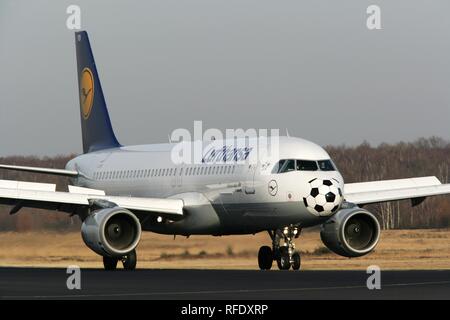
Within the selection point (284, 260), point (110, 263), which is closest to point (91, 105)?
point (110, 263)

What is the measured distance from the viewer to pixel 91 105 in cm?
5581

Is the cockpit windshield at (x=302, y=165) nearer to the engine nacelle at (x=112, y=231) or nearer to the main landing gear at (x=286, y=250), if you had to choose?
the main landing gear at (x=286, y=250)

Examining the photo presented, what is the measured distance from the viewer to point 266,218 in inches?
1501

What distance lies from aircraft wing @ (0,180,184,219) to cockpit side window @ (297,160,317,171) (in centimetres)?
548

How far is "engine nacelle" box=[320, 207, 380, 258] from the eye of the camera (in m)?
38.5

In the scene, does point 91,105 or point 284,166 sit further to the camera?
point 91,105

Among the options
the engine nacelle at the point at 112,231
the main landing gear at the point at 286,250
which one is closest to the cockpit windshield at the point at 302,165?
the main landing gear at the point at 286,250

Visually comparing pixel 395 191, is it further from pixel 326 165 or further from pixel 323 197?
pixel 323 197

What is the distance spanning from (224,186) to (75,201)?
4.65 metres

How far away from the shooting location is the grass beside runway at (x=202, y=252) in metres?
43.7

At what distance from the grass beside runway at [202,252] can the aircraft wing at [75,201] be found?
2.81 m

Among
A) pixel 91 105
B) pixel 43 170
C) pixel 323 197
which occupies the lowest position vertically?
pixel 323 197

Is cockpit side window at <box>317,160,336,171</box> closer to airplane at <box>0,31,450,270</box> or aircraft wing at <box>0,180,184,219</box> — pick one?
airplane at <box>0,31,450,270</box>
